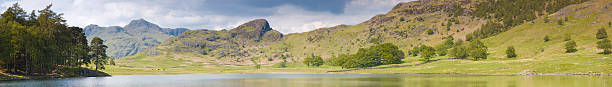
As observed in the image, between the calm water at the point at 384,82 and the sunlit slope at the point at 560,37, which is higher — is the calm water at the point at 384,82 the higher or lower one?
the lower one

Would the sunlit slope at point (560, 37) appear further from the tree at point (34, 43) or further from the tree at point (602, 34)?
the tree at point (34, 43)

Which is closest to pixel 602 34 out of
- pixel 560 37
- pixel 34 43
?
pixel 560 37

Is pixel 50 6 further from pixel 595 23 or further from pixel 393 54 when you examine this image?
pixel 595 23

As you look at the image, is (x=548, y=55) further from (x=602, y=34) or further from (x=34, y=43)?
(x=34, y=43)

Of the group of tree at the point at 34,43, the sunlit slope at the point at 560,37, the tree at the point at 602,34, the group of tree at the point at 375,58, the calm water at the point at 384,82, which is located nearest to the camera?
the calm water at the point at 384,82

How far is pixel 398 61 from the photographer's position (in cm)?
15600

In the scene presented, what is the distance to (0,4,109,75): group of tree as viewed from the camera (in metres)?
67.2

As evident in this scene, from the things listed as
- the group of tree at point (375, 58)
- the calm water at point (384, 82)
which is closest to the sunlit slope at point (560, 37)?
the group of tree at point (375, 58)

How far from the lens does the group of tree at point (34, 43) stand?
67250 mm

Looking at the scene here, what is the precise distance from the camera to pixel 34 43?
7144cm

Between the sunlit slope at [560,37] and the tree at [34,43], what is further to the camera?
the sunlit slope at [560,37]

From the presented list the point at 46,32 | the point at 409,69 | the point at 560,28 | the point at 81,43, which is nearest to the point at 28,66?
the point at 46,32

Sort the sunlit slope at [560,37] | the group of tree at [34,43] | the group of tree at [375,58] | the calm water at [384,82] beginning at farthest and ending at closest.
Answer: the group of tree at [375,58]
the sunlit slope at [560,37]
the group of tree at [34,43]
the calm water at [384,82]

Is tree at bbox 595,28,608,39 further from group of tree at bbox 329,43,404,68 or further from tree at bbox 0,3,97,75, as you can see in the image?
tree at bbox 0,3,97,75
